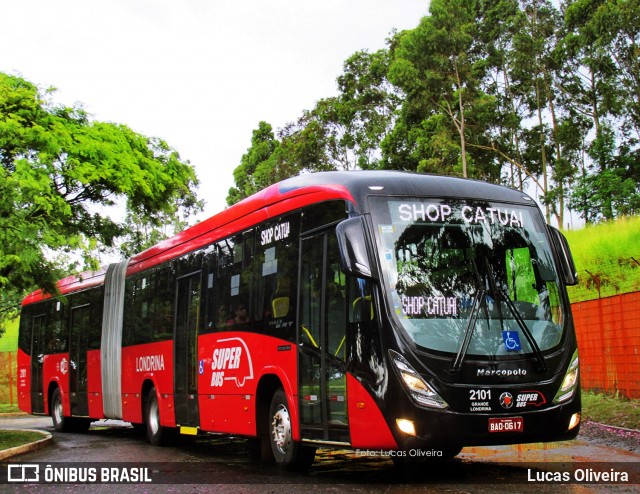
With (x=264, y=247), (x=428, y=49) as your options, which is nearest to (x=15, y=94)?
(x=264, y=247)

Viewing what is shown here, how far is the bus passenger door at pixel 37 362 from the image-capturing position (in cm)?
2097

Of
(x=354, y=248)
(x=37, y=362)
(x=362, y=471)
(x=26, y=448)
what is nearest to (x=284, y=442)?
(x=362, y=471)

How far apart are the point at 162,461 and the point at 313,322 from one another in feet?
13.4

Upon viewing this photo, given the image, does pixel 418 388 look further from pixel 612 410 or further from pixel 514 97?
pixel 514 97

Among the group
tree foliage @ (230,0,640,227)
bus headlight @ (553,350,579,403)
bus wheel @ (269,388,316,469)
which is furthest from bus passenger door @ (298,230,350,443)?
tree foliage @ (230,0,640,227)

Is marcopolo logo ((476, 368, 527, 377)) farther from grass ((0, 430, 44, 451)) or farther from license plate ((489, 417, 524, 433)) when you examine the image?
grass ((0, 430, 44, 451))

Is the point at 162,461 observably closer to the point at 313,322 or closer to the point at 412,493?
the point at 313,322

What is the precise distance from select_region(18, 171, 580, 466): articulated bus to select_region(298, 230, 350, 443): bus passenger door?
2cm

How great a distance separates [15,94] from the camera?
53.5 feet

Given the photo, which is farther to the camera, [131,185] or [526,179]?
[526,179]

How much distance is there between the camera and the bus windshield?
26.9 ft

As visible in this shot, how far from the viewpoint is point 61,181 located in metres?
17.7

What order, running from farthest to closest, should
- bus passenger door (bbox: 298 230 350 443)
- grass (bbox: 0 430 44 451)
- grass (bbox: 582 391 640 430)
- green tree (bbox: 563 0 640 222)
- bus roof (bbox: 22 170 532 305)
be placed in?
green tree (bbox: 563 0 640 222)
grass (bbox: 0 430 44 451)
grass (bbox: 582 391 640 430)
bus roof (bbox: 22 170 532 305)
bus passenger door (bbox: 298 230 350 443)

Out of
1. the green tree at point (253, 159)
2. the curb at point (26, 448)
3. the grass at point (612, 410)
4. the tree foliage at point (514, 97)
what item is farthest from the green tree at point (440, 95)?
the curb at point (26, 448)
